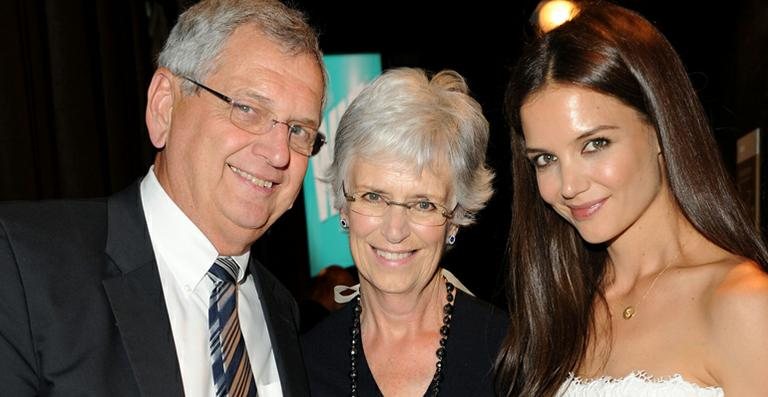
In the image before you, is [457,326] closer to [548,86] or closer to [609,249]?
[609,249]

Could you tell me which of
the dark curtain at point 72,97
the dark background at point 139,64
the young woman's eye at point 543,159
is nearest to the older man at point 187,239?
the young woman's eye at point 543,159

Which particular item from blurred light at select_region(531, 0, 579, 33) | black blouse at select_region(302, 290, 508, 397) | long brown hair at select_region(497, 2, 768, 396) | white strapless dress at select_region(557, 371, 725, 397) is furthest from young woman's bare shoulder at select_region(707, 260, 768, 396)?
blurred light at select_region(531, 0, 579, 33)

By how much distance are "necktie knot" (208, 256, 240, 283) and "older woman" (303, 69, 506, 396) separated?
0.54 m

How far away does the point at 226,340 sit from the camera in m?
2.21

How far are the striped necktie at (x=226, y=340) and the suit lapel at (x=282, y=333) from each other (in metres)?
0.19

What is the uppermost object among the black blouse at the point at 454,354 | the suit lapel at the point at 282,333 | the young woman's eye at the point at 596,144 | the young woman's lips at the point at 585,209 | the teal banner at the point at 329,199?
the young woman's eye at the point at 596,144

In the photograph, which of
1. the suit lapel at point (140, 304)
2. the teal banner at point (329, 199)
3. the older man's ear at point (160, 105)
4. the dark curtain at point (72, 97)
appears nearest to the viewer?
the suit lapel at point (140, 304)

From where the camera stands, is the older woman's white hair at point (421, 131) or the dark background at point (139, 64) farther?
the dark background at point (139, 64)

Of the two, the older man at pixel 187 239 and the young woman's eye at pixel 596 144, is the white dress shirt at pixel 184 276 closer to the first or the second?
the older man at pixel 187 239

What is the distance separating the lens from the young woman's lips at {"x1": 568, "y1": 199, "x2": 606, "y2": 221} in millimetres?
2278

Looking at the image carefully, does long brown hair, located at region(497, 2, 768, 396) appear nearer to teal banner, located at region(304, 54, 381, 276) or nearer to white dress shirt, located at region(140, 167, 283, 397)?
white dress shirt, located at region(140, 167, 283, 397)

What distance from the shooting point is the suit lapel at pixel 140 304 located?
1975 mm

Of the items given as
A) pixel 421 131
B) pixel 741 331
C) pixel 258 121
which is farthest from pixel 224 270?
pixel 741 331

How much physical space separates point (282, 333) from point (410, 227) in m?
0.54
